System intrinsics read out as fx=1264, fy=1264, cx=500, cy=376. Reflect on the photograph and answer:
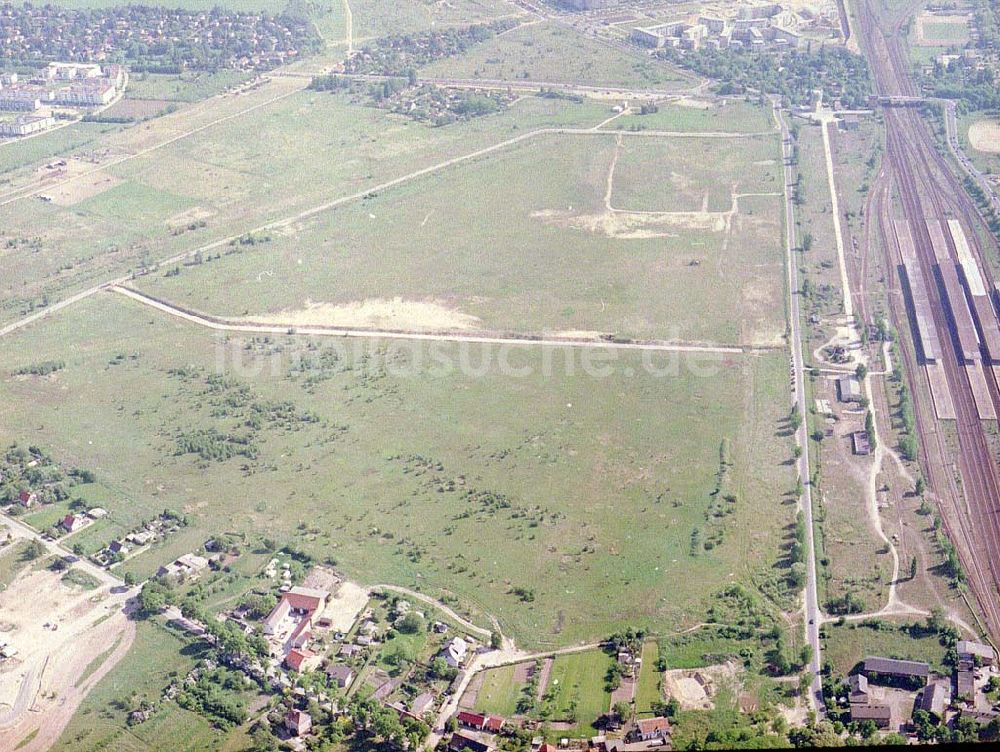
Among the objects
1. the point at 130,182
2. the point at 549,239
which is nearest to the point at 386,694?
the point at 549,239

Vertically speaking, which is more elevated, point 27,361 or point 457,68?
point 457,68

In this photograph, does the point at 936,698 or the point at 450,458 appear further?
the point at 450,458

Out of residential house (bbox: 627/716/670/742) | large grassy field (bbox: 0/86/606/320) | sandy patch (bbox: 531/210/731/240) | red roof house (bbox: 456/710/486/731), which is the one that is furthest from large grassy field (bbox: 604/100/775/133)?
red roof house (bbox: 456/710/486/731)

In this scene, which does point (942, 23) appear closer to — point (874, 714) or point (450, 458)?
point (450, 458)

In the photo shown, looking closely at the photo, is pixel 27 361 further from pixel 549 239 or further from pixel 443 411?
pixel 549 239

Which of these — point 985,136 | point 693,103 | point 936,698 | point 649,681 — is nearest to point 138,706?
point 649,681

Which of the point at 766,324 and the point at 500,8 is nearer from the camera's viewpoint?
the point at 766,324

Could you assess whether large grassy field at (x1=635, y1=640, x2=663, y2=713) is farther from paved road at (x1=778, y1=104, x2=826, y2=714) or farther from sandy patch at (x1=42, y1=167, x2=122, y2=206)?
sandy patch at (x1=42, y1=167, x2=122, y2=206)
